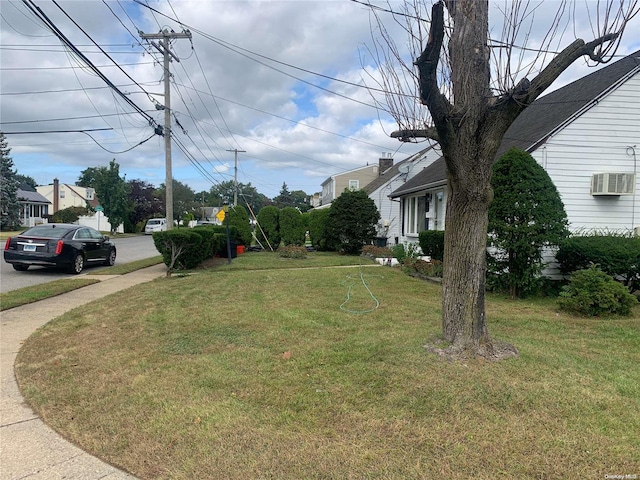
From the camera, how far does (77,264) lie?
1204 cm

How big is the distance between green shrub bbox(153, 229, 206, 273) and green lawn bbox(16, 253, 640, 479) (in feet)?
17.2

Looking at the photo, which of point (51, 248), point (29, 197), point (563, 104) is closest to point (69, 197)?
point (29, 197)

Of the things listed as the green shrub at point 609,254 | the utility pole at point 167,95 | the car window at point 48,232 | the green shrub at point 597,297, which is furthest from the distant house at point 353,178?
the green shrub at point 597,297

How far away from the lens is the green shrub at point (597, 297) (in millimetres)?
6328

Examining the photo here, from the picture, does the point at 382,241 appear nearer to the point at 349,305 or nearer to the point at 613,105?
the point at 613,105

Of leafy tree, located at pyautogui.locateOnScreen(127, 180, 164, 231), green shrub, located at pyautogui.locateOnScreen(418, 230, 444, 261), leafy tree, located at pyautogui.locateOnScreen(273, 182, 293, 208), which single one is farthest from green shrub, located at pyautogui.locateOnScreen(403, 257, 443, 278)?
leafy tree, located at pyautogui.locateOnScreen(273, 182, 293, 208)

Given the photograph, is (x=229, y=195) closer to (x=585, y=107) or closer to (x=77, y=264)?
(x=77, y=264)

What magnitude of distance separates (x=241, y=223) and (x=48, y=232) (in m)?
9.73

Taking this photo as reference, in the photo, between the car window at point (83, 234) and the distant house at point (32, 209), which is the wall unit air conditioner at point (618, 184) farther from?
the distant house at point (32, 209)

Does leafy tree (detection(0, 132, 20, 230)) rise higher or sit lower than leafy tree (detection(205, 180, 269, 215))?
lower

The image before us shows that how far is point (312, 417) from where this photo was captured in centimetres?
315

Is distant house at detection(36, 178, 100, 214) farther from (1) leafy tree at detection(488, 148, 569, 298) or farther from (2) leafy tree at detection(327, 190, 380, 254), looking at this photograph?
(1) leafy tree at detection(488, 148, 569, 298)

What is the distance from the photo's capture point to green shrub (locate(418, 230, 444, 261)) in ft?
38.0

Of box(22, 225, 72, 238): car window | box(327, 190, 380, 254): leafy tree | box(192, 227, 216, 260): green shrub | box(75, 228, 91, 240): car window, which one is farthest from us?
box(327, 190, 380, 254): leafy tree
